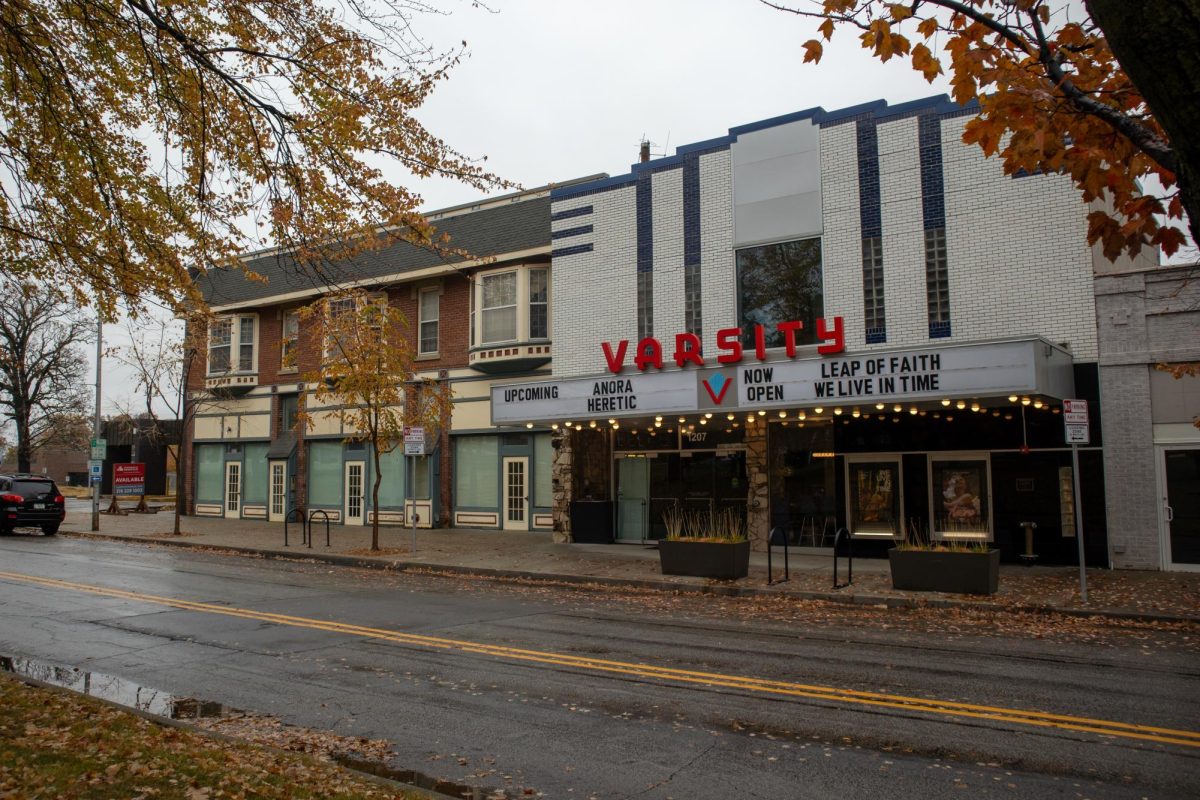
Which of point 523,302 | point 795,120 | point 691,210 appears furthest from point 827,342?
point 523,302

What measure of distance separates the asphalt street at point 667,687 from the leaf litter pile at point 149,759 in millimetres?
623

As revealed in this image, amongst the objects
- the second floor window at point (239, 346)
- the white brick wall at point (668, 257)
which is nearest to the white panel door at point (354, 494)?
the second floor window at point (239, 346)

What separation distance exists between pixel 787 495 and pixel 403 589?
29.9 ft

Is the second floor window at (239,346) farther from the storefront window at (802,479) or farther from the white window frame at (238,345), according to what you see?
the storefront window at (802,479)

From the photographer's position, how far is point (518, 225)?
2520cm

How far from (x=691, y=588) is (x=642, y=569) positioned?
2.15 meters

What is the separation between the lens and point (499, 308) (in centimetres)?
2525

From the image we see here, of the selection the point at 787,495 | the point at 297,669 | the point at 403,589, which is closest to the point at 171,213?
the point at 297,669

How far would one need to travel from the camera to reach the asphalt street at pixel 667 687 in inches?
221

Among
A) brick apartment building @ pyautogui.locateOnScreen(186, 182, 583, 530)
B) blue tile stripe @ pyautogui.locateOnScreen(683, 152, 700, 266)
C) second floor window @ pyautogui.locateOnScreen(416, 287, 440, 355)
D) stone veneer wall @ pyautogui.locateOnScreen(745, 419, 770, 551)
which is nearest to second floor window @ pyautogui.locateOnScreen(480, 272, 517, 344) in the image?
brick apartment building @ pyautogui.locateOnScreen(186, 182, 583, 530)

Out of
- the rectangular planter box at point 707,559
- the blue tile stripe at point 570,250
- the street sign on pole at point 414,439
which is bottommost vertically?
the rectangular planter box at point 707,559

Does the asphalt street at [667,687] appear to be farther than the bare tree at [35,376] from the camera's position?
No

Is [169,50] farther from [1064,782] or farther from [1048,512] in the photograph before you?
[1048,512]

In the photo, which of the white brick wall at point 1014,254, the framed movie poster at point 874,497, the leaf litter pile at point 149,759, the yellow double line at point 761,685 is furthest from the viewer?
the framed movie poster at point 874,497
